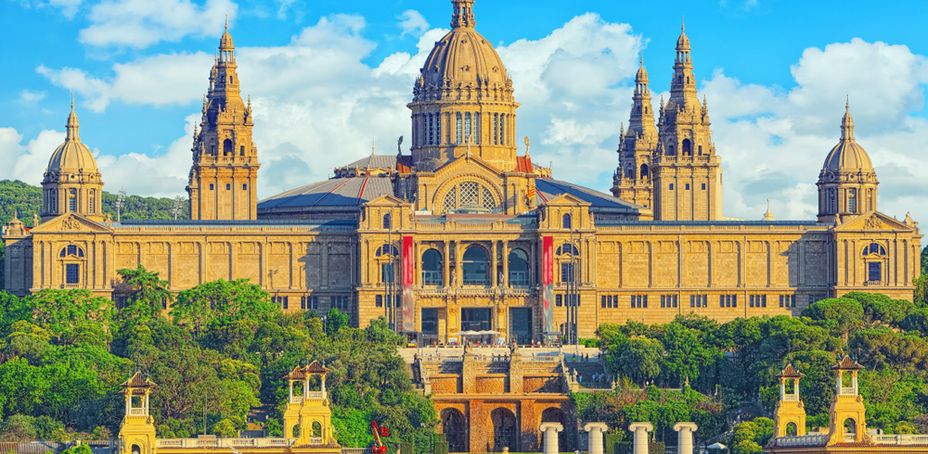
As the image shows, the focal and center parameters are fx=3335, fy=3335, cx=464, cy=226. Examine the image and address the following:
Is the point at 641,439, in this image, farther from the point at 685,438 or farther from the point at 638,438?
the point at 685,438

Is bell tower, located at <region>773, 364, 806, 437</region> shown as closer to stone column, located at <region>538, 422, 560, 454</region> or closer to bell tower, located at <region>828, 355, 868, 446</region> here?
bell tower, located at <region>828, 355, 868, 446</region>

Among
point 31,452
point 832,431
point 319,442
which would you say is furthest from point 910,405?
point 31,452

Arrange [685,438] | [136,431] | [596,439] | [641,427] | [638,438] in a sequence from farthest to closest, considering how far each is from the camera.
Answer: [596,439] < [638,438] < [685,438] < [641,427] < [136,431]

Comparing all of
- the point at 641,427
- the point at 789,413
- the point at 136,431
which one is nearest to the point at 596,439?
Answer: the point at 641,427

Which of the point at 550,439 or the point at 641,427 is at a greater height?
the point at 641,427

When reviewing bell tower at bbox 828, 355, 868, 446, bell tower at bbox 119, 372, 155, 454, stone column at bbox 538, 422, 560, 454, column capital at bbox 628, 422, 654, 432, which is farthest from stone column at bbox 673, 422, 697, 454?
bell tower at bbox 119, 372, 155, 454

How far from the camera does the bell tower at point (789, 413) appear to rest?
172500 millimetres

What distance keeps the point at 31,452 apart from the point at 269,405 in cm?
2066

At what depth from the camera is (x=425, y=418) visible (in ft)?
644

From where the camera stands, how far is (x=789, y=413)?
6811 inches

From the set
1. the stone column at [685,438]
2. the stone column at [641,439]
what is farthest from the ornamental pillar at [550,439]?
the stone column at [685,438]

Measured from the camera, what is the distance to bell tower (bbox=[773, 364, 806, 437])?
172500 millimetres

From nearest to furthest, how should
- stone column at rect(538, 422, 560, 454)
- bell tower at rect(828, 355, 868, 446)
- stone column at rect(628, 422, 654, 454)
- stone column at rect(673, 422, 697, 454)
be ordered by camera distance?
bell tower at rect(828, 355, 868, 446), stone column at rect(673, 422, 697, 454), stone column at rect(628, 422, 654, 454), stone column at rect(538, 422, 560, 454)

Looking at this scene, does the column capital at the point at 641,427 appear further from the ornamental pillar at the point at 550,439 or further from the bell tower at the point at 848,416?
the bell tower at the point at 848,416
